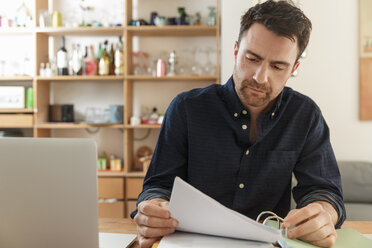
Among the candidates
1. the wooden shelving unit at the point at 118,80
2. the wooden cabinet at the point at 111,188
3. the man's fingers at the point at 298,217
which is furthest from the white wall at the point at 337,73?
the man's fingers at the point at 298,217

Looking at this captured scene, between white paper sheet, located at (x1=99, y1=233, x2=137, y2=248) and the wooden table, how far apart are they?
48mm

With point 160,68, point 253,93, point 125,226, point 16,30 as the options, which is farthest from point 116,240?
point 16,30

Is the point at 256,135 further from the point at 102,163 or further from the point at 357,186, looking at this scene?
the point at 102,163

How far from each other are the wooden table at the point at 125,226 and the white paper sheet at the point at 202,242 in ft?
1.05

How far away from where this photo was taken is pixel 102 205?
3.53 m

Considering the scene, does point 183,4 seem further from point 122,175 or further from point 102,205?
point 102,205

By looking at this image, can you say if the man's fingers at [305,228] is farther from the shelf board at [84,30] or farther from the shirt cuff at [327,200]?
the shelf board at [84,30]

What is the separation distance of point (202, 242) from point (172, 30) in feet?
9.56

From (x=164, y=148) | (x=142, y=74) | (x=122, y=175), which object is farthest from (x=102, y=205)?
(x=164, y=148)

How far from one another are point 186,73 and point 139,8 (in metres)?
0.82

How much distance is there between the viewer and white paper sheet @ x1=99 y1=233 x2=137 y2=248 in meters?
0.98

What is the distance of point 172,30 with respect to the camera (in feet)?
11.4

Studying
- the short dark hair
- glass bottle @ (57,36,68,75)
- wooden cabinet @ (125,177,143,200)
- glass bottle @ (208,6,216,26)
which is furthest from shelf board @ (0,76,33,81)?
the short dark hair

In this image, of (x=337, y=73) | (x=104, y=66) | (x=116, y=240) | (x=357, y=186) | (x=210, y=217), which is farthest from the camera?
(x=104, y=66)
